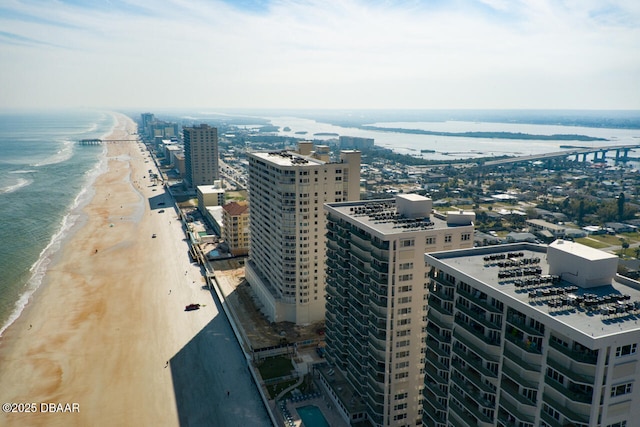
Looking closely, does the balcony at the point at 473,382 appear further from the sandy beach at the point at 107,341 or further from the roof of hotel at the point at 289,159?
the roof of hotel at the point at 289,159

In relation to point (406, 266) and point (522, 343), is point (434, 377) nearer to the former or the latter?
point (406, 266)

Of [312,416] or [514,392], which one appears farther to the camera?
[312,416]

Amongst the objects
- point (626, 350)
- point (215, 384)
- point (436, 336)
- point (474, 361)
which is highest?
point (626, 350)

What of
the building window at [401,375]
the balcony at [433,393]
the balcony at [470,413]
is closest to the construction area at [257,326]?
the building window at [401,375]

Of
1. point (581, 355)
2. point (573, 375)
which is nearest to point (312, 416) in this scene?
point (573, 375)

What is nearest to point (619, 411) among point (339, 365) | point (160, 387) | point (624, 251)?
point (339, 365)

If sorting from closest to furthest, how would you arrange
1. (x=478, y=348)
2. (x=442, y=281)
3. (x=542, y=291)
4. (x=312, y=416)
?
(x=542, y=291)
(x=478, y=348)
(x=442, y=281)
(x=312, y=416)
